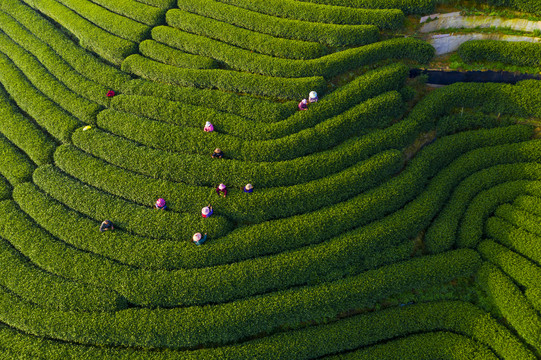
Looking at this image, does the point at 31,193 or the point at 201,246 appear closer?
the point at 201,246

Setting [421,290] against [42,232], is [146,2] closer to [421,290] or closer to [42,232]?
[42,232]

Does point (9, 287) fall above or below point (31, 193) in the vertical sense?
below

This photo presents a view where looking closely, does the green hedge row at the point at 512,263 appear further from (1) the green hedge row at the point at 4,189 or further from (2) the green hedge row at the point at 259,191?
(1) the green hedge row at the point at 4,189

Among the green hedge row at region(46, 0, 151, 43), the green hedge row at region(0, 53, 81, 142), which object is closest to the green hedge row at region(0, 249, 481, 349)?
the green hedge row at region(0, 53, 81, 142)

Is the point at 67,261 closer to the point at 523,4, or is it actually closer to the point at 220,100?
the point at 220,100

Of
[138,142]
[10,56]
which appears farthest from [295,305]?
[10,56]

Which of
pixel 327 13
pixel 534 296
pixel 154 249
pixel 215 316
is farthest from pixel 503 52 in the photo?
pixel 154 249

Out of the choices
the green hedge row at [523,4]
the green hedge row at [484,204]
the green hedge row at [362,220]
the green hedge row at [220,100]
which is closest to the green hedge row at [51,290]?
the green hedge row at [362,220]
